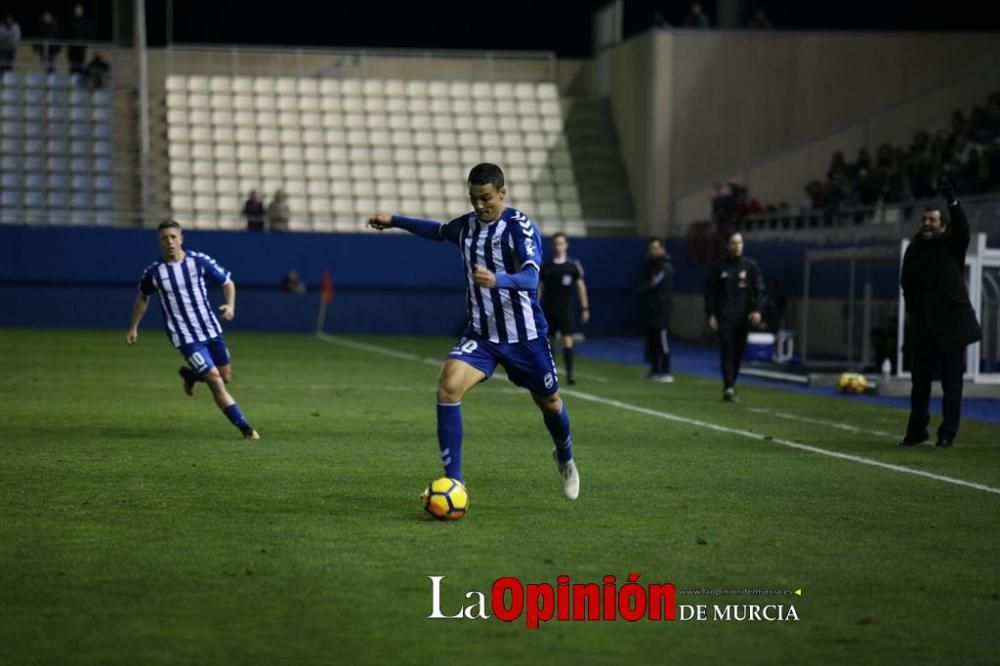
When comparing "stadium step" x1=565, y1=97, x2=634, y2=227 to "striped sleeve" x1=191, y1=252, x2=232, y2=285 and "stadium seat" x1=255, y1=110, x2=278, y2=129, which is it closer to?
"stadium seat" x1=255, y1=110, x2=278, y2=129

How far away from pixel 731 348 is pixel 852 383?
2326 millimetres

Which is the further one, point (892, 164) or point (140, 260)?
point (140, 260)

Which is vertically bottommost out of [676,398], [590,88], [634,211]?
[676,398]

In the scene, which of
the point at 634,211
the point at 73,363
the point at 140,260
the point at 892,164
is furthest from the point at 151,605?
the point at 634,211

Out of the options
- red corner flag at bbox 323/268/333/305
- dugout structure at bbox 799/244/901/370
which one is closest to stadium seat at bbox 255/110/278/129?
red corner flag at bbox 323/268/333/305

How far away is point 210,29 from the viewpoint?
4416 cm

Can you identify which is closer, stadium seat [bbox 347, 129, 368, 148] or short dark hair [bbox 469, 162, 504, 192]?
short dark hair [bbox 469, 162, 504, 192]

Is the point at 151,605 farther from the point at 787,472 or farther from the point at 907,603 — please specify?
the point at 787,472

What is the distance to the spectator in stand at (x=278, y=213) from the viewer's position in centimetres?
3825

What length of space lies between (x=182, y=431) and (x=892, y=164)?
59.4 ft

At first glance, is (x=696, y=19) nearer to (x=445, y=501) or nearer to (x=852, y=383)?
(x=852, y=383)

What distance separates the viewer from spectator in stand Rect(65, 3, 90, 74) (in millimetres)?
41156

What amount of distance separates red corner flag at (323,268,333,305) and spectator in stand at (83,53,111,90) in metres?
8.04

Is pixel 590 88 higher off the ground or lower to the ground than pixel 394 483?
higher
